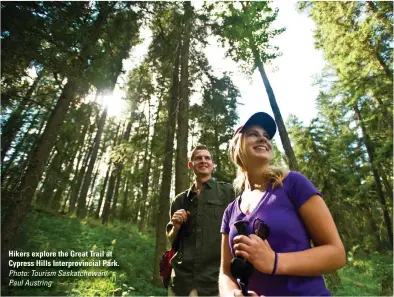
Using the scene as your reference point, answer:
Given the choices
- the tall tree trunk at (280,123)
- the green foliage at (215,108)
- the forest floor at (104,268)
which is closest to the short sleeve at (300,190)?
the forest floor at (104,268)

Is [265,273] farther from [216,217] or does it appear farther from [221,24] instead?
[221,24]

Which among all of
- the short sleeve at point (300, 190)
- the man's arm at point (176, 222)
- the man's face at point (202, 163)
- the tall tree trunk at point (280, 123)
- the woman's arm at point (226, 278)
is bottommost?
the woman's arm at point (226, 278)

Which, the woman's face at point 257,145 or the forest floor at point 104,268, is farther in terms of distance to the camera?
the forest floor at point 104,268

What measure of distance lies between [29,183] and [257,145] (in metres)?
7.26

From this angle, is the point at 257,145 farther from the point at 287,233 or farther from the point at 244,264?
the point at 244,264

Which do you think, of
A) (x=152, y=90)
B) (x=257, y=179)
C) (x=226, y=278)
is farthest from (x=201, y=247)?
(x=152, y=90)

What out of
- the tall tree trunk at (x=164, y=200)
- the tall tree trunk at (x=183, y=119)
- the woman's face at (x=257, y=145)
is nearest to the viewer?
the woman's face at (x=257, y=145)

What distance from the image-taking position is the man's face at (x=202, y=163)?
12.0 feet

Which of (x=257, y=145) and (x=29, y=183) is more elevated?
(x=29, y=183)

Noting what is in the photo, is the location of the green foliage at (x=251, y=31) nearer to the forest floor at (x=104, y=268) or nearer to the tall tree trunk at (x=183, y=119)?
the tall tree trunk at (x=183, y=119)

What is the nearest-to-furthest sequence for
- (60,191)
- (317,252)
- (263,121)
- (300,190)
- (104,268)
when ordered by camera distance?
1. (317,252)
2. (300,190)
3. (263,121)
4. (104,268)
5. (60,191)

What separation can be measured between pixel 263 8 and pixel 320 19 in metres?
5.94

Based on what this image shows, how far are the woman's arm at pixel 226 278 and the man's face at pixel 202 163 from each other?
182cm

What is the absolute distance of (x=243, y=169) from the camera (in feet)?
6.63
